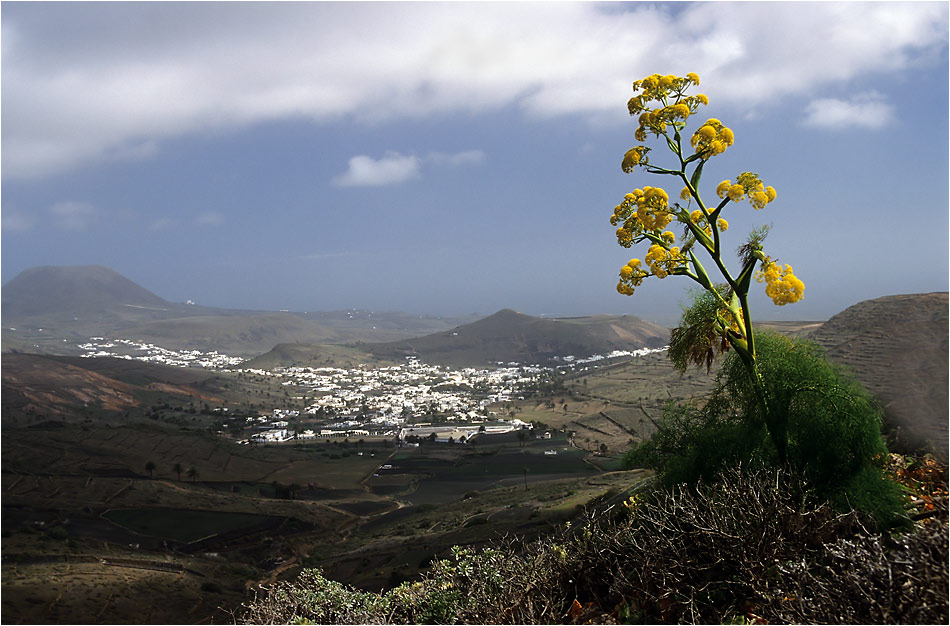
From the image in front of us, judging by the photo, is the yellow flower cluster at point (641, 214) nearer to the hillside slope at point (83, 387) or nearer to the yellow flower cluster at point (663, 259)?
the yellow flower cluster at point (663, 259)

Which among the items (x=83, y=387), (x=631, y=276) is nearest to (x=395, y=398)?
(x=83, y=387)

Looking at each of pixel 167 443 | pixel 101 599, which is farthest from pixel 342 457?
pixel 101 599

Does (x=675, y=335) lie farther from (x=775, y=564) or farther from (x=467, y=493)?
(x=467, y=493)

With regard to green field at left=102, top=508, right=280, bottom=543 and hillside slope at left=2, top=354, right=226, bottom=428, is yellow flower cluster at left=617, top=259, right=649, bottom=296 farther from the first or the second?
hillside slope at left=2, top=354, right=226, bottom=428

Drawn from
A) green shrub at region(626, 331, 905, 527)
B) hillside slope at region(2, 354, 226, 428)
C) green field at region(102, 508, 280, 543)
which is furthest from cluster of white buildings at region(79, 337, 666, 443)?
green shrub at region(626, 331, 905, 527)

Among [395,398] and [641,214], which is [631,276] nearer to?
[641,214]
